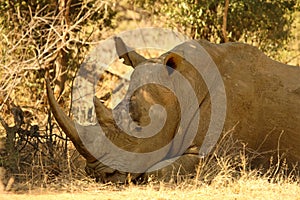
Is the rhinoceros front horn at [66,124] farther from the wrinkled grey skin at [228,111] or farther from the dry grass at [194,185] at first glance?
the dry grass at [194,185]

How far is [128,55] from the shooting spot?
778 centimetres

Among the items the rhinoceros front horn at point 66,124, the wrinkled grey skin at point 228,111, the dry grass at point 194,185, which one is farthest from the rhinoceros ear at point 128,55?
the rhinoceros front horn at point 66,124

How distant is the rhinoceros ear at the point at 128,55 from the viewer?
7.75m

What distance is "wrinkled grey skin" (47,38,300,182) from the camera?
6.88m

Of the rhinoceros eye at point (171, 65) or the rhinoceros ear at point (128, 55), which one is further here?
the rhinoceros ear at point (128, 55)

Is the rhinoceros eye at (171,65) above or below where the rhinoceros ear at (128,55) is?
below

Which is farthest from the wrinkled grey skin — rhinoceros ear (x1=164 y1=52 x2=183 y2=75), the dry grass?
the dry grass

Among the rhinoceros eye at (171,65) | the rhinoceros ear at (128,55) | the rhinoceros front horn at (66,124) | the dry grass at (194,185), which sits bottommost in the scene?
the dry grass at (194,185)

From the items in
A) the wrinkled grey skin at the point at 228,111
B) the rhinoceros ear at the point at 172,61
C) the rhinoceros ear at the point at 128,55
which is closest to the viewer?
the wrinkled grey skin at the point at 228,111

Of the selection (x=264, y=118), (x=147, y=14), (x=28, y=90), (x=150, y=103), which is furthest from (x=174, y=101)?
(x=147, y=14)

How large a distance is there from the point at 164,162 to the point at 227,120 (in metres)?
1.03

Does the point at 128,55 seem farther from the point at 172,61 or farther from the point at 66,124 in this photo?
the point at 66,124

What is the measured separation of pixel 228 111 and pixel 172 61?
0.88m

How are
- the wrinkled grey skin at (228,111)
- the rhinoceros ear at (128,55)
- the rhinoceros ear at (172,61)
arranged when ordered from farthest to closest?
the rhinoceros ear at (128,55) < the rhinoceros ear at (172,61) < the wrinkled grey skin at (228,111)
